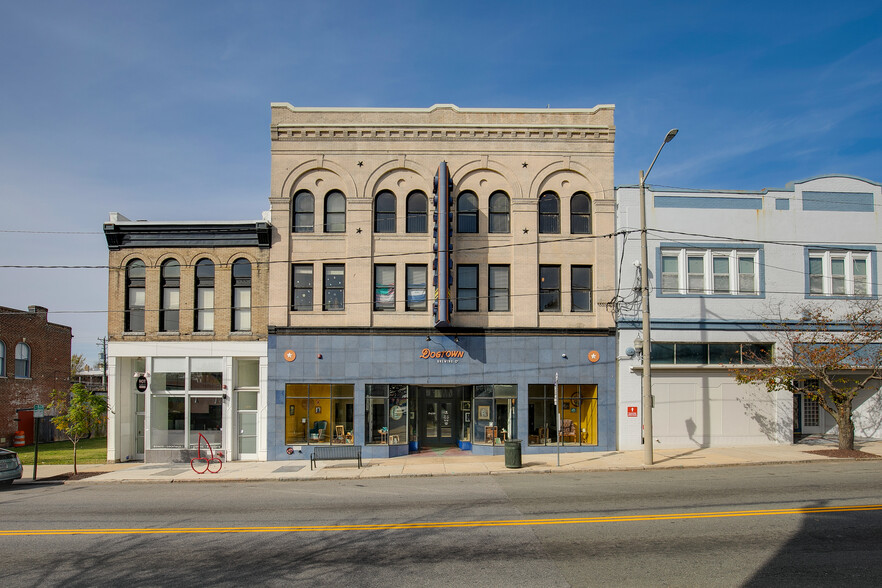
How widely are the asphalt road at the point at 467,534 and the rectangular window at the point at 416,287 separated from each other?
327 inches

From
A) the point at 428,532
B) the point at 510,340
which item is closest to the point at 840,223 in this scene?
the point at 510,340

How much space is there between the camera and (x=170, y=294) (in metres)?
24.5

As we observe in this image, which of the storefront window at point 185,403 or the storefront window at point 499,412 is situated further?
the storefront window at point 185,403

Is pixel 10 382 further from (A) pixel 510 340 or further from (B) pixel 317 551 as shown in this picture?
(B) pixel 317 551

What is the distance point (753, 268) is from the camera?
2441 cm

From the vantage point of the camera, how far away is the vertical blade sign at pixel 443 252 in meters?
22.7

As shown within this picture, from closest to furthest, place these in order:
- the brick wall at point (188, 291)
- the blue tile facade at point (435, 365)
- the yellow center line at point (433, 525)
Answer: the yellow center line at point (433, 525)
the blue tile facade at point (435, 365)
the brick wall at point (188, 291)

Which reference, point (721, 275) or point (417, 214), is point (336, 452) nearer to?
point (417, 214)

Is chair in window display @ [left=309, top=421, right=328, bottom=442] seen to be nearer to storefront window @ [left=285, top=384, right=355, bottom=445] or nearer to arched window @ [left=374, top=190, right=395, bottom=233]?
storefront window @ [left=285, top=384, right=355, bottom=445]

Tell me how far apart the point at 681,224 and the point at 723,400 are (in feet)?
23.3

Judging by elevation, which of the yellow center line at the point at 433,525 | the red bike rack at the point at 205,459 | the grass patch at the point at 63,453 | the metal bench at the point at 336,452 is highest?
the yellow center line at the point at 433,525

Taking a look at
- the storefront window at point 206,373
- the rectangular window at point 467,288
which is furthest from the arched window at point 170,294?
the rectangular window at point 467,288

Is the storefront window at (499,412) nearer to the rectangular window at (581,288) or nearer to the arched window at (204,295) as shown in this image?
the rectangular window at (581,288)

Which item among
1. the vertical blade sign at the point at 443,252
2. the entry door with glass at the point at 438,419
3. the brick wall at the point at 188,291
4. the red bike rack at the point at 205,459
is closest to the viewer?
the red bike rack at the point at 205,459
